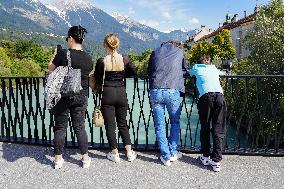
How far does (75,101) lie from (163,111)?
49.3 inches

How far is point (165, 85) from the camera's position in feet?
17.4

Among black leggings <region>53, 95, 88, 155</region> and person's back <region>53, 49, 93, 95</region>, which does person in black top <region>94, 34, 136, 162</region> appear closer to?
→ person's back <region>53, 49, 93, 95</region>

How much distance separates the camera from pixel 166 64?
17.3 ft

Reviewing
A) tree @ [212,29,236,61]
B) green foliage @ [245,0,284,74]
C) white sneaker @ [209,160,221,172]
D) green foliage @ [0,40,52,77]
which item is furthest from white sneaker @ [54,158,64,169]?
green foliage @ [0,40,52,77]

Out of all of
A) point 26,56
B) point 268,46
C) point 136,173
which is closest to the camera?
point 136,173

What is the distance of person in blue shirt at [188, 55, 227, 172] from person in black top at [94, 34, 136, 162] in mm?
977

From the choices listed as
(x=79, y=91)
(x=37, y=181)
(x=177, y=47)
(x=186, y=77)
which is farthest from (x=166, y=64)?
(x=37, y=181)

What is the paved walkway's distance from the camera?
488 centimetres

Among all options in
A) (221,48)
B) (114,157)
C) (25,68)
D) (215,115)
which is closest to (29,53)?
(25,68)

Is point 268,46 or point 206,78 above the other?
point 268,46

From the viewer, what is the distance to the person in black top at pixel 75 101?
16.8 feet

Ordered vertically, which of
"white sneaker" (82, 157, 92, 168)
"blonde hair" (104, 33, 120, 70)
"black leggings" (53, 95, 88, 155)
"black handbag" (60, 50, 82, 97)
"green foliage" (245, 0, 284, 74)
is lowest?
"white sneaker" (82, 157, 92, 168)

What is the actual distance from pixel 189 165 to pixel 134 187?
1105mm

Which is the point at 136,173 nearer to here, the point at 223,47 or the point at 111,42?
the point at 111,42
